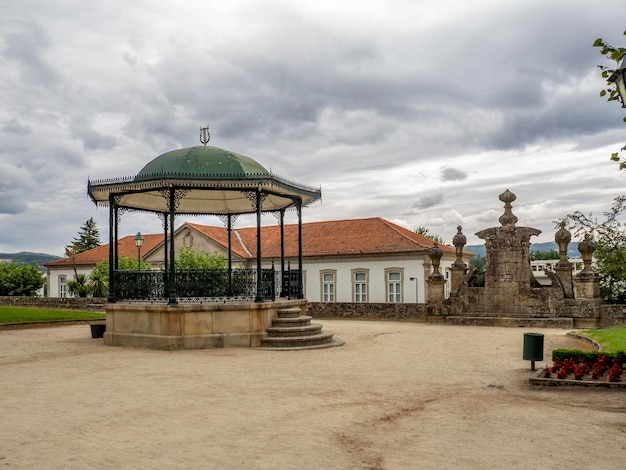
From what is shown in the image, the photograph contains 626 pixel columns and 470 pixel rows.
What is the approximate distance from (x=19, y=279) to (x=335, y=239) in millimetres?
22339

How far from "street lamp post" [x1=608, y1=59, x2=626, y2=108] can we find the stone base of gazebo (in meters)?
10.0

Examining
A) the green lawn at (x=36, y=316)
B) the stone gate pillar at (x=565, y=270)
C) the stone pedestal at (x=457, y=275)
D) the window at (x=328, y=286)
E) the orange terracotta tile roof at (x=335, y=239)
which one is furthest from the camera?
the window at (x=328, y=286)

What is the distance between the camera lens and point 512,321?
2033cm

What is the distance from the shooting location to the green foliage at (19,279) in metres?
39.8

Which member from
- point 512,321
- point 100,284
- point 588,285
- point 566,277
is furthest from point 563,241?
point 100,284

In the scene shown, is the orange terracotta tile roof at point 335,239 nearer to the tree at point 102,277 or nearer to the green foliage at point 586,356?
the tree at point 102,277

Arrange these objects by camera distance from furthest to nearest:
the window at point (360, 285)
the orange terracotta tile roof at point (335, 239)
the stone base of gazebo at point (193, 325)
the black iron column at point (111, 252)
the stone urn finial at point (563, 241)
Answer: the window at point (360, 285) → the orange terracotta tile roof at point (335, 239) → the stone urn finial at point (563, 241) → the black iron column at point (111, 252) → the stone base of gazebo at point (193, 325)

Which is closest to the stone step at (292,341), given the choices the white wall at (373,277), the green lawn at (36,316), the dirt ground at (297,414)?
the dirt ground at (297,414)

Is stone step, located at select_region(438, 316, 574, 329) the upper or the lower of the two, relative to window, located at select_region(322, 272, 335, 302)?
lower

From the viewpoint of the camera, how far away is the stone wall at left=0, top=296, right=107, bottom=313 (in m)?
29.8

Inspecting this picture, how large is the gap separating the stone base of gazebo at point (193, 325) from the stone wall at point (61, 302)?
630 inches

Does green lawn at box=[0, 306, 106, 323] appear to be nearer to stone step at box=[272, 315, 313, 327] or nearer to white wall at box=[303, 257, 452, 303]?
stone step at box=[272, 315, 313, 327]

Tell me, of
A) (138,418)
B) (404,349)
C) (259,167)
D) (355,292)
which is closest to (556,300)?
(404,349)

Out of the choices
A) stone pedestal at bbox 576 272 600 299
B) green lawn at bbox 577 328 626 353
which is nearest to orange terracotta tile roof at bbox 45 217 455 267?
stone pedestal at bbox 576 272 600 299
